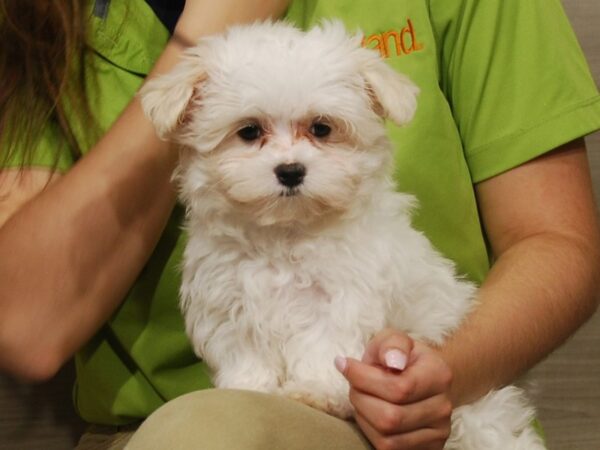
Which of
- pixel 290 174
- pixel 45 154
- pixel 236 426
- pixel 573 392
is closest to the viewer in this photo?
pixel 236 426

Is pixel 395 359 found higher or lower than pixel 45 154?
lower

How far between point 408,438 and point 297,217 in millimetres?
270

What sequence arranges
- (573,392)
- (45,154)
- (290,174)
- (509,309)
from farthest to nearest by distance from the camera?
(573,392) → (45,154) → (509,309) → (290,174)

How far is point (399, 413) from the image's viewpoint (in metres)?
0.96

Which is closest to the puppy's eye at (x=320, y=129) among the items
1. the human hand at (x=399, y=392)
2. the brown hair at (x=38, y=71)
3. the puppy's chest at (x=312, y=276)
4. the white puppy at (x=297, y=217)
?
the white puppy at (x=297, y=217)

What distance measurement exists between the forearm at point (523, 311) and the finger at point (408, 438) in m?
0.10

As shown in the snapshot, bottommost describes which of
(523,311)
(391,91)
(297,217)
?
(523,311)

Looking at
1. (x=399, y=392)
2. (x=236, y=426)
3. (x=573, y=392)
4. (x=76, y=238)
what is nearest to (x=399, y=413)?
(x=399, y=392)

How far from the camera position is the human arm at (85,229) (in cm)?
119

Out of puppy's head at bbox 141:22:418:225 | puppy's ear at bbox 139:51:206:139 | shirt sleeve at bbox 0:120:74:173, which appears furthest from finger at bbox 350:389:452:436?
shirt sleeve at bbox 0:120:74:173

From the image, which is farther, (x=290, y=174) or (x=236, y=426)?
(x=290, y=174)

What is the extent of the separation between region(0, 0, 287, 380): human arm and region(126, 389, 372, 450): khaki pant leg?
32 cm

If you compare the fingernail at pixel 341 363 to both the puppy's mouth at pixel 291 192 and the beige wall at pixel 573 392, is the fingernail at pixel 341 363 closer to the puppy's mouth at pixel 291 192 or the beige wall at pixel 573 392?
the puppy's mouth at pixel 291 192

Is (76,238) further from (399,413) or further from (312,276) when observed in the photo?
(399,413)
